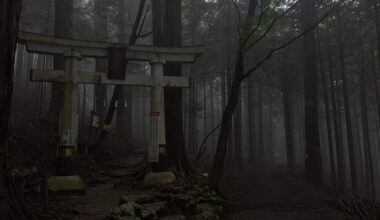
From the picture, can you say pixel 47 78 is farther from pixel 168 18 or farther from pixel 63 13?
pixel 63 13

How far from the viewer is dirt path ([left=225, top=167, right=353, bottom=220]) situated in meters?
8.23

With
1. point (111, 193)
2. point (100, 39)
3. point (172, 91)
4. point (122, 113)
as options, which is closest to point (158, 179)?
point (111, 193)

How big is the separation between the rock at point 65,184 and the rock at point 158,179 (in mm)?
1432

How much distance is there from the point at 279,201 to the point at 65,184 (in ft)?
19.6

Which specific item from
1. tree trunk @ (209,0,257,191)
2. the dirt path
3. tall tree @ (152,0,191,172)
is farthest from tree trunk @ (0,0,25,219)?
tall tree @ (152,0,191,172)

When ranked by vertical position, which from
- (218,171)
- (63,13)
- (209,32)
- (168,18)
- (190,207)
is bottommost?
(190,207)

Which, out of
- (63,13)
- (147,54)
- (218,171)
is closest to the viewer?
(218,171)

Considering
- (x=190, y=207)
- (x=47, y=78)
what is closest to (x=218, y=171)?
(x=190, y=207)

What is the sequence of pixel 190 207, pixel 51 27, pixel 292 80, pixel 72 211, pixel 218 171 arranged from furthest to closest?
pixel 51 27, pixel 292 80, pixel 218 171, pixel 190 207, pixel 72 211

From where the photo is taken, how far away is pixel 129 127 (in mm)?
21641

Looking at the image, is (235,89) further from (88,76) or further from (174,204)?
(88,76)

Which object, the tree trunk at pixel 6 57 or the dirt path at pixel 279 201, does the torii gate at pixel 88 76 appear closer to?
the dirt path at pixel 279 201

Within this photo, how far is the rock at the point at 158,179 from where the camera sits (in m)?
7.89

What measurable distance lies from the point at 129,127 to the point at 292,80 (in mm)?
10436
